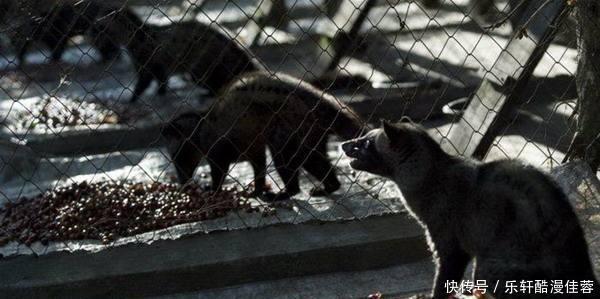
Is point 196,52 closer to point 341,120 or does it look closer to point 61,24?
point 61,24

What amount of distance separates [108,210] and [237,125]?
146 cm

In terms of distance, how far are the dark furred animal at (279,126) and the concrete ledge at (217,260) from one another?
93cm

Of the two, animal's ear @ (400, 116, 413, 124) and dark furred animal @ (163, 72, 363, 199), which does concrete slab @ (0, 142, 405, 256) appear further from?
animal's ear @ (400, 116, 413, 124)

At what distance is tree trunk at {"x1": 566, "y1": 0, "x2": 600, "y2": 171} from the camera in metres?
5.25

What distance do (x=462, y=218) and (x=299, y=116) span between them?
2.16 m

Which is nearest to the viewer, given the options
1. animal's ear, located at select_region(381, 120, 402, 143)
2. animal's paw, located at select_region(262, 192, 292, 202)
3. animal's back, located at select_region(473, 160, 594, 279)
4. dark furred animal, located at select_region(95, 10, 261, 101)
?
animal's back, located at select_region(473, 160, 594, 279)

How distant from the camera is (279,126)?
662 cm

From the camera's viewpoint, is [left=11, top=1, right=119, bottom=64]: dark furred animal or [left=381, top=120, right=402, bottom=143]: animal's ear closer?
[left=381, top=120, right=402, bottom=143]: animal's ear

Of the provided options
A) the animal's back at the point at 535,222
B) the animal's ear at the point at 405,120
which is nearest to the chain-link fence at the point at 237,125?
the animal's ear at the point at 405,120

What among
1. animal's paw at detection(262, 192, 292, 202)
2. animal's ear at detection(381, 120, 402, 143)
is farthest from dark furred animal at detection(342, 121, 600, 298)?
animal's paw at detection(262, 192, 292, 202)

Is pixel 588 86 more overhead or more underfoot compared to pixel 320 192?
more underfoot

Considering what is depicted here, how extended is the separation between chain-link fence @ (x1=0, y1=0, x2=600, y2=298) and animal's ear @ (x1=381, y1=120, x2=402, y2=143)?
1.48 ft

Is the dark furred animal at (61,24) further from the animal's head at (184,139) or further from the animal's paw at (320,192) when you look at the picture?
the animal's paw at (320,192)

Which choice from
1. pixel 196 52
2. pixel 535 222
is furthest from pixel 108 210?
pixel 196 52
